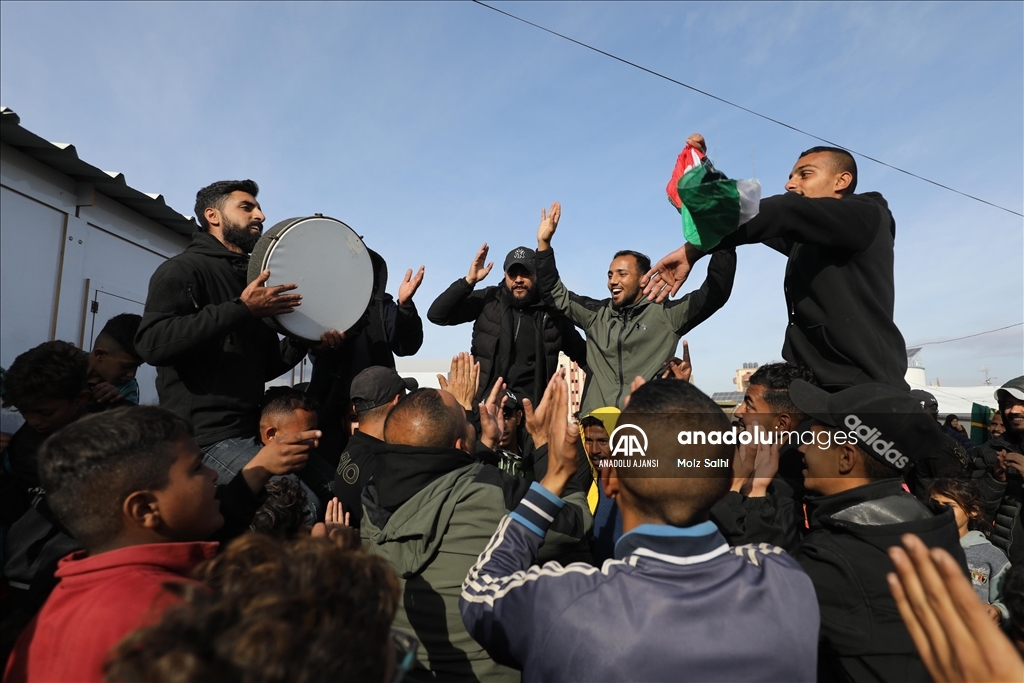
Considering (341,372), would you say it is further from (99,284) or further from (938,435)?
(938,435)

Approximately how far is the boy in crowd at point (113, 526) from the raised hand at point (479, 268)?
10.8 ft

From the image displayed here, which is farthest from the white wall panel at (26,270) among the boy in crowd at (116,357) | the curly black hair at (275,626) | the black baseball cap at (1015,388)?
the black baseball cap at (1015,388)

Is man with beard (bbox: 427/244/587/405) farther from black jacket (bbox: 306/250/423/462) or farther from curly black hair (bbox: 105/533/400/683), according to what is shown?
curly black hair (bbox: 105/533/400/683)

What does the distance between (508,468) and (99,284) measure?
4004mm

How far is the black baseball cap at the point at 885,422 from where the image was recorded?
208cm

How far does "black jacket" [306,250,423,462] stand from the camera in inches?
170

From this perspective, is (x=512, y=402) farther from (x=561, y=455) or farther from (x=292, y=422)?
(x=561, y=455)

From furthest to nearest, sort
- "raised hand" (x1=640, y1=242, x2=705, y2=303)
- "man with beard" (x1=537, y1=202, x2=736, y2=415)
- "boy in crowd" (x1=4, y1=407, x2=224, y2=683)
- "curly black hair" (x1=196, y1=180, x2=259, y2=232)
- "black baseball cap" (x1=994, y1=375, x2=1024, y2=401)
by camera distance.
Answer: "black baseball cap" (x1=994, y1=375, x2=1024, y2=401)
"man with beard" (x1=537, y1=202, x2=736, y2=415)
"curly black hair" (x1=196, y1=180, x2=259, y2=232)
"raised hand" (x1=640, y1=242, x2=705, y2=303)
"boy in crowd" (x1=4, y1=407, x2=224, y2=683)

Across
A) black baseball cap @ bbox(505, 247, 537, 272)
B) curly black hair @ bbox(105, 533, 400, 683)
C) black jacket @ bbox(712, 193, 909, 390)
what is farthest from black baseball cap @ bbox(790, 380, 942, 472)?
black baseball cap @ bbox(505, 247, 537, 272)

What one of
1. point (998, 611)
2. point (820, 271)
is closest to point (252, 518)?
point (820, 271)

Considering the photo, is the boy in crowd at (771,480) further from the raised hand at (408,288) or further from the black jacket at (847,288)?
the raised hand at (408,288)

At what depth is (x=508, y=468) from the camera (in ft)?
14.2

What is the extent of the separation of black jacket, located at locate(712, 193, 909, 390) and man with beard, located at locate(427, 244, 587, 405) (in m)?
2.32

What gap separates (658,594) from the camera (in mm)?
1416
